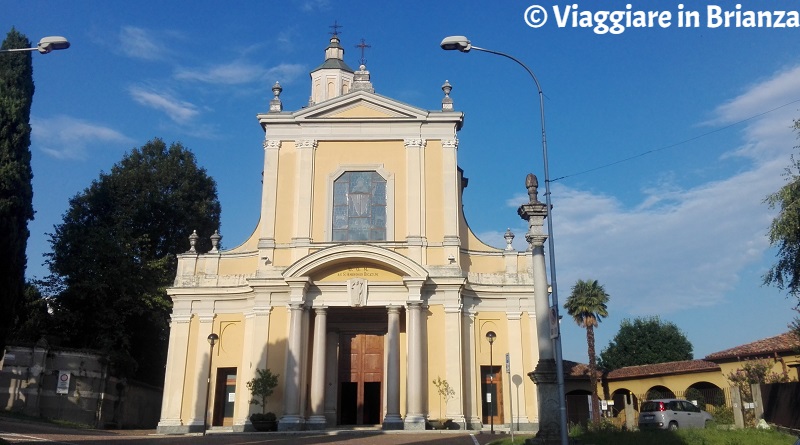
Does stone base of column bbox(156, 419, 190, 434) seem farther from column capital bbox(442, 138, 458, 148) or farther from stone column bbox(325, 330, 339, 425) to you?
column capital bbox(442, 138, 458, 148)

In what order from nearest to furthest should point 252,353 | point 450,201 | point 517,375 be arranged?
point 252,353 → point 517,375 → point 450,201

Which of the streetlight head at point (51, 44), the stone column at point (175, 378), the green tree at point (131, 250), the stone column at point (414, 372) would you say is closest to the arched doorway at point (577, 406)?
the stone column at point (414, 372)

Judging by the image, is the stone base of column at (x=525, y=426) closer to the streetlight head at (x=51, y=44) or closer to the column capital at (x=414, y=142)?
the column capital at (x=414, y=142)

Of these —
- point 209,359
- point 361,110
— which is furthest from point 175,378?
point 361,110

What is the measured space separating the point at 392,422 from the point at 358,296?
181 inches

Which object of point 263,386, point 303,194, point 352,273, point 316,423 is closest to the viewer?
point 316,423

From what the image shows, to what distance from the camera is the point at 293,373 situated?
945 inches

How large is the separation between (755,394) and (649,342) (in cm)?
3643

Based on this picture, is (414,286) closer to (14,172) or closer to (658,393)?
(14,172)

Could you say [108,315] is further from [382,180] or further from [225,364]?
[382,180]

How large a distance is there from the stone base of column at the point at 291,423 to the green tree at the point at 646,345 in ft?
132

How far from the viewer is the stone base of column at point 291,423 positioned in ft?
76.4

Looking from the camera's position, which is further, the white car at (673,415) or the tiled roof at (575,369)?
the tiled roof at (575,369)

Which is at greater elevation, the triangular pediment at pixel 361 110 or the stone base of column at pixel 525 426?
the triangular pediment at pixel 361 110
